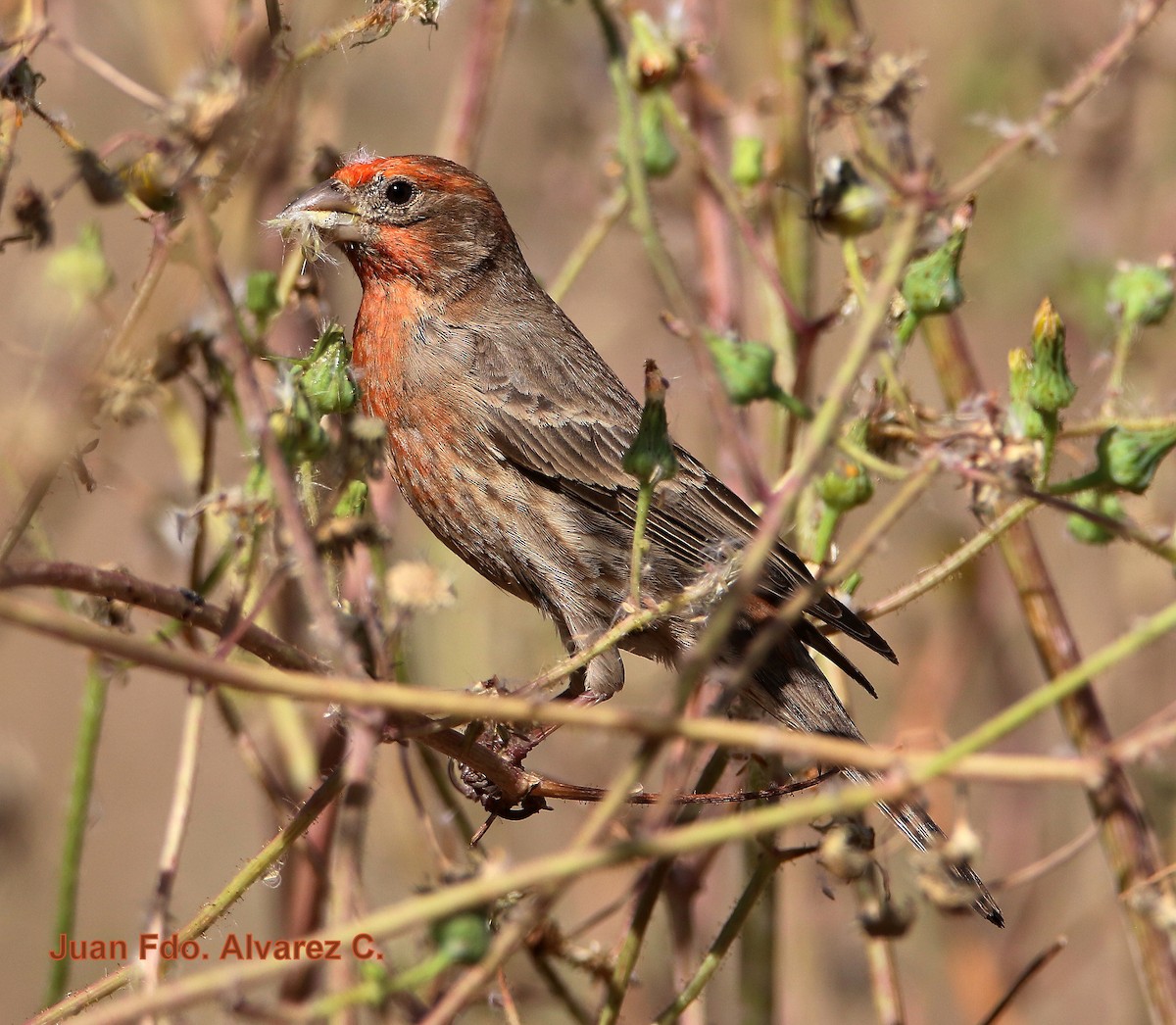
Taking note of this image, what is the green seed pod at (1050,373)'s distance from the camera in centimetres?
260

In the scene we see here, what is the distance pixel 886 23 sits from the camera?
592cm

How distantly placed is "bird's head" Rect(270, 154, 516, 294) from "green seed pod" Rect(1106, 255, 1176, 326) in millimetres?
2040

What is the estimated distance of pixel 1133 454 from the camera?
8.53 feet

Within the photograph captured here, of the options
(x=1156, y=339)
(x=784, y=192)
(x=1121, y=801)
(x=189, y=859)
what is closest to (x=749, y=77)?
(x=784, y=192)

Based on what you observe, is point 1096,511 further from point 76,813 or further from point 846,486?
point 76,813

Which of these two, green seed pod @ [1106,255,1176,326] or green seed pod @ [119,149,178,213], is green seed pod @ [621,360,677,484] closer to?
green seed pod @ [119,149,178,213]

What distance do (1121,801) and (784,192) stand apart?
1.81 metres

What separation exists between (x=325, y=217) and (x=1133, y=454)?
8.12 feet

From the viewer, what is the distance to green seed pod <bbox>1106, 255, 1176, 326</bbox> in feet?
9.48

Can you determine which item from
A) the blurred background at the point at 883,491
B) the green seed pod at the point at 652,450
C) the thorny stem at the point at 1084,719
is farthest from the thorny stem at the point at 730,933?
the blurred background at the point at 883,491

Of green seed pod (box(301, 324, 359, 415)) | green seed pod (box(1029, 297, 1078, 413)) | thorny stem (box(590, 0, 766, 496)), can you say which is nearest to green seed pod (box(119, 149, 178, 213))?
green seed pod (box(301, 324, 359, 415))

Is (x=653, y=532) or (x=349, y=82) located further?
(x=349, y=82)

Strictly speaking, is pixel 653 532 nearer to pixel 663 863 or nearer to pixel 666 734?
pixel 663 863

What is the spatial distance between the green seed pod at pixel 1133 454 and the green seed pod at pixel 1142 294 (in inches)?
15.2
